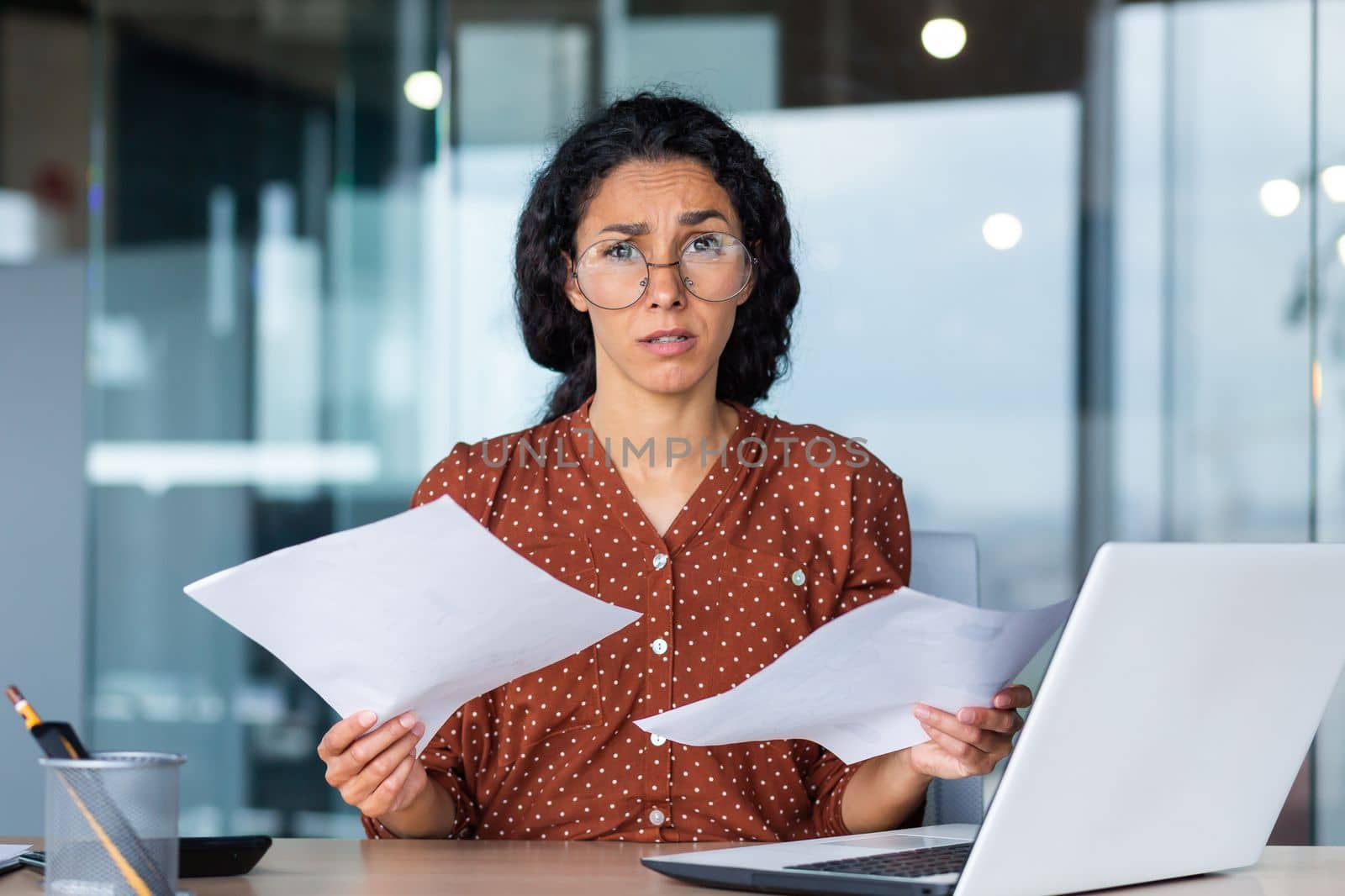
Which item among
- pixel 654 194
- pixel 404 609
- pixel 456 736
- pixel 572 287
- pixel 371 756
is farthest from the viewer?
pixel 572 287

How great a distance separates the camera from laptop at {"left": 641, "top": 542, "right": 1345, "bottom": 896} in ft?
2.63

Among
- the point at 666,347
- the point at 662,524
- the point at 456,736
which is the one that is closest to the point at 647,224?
the point at 666,347

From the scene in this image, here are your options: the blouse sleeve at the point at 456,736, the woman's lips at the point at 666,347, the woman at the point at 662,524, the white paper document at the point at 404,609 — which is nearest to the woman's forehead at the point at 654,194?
the woman at the point at 662,524

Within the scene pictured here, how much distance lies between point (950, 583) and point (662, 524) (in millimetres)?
332

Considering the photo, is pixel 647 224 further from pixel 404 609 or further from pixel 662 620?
pixel 404 609

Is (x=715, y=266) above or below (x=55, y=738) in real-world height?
above

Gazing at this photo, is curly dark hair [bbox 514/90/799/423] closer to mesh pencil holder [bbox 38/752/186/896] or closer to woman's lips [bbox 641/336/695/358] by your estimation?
woman's lips [bbox 641/336/695/358]

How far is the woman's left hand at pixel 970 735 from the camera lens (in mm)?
1109

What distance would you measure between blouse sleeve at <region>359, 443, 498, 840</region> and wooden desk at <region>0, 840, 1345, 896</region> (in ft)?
0.77

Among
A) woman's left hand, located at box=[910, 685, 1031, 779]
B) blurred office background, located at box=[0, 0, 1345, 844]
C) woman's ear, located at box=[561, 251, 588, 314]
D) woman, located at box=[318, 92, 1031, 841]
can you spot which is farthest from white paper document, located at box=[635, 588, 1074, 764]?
blurred office background, located at box=[0, 0, 1345, 844]

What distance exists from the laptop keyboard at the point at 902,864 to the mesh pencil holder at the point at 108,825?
16.3 inches

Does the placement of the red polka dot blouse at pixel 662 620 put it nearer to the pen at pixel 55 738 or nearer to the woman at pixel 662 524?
the woman at pixel 662 524

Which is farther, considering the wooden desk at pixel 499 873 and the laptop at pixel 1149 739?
the wooden desk at pixel 499 873

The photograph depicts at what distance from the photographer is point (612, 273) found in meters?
1.56
